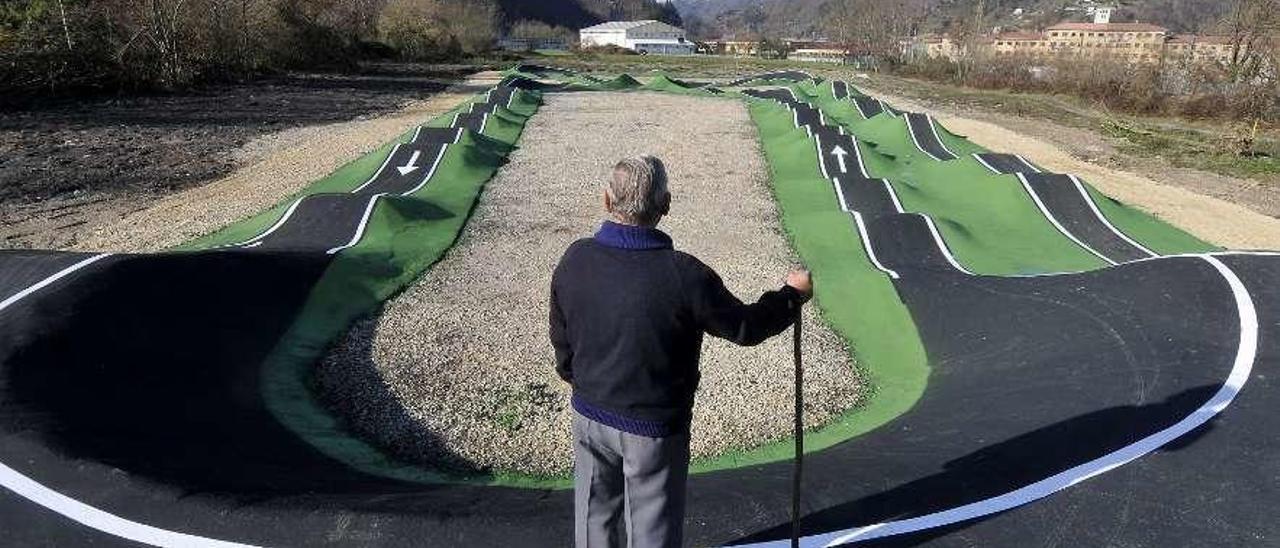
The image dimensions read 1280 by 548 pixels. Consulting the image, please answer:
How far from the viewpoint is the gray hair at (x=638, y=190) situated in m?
2.56

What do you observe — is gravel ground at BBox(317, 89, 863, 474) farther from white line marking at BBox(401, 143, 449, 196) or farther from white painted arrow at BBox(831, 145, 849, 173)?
white painted arrow at BBox(831, 145, 849, 173)

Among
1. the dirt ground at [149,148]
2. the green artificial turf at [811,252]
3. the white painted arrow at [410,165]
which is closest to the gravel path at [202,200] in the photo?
the dirt ground at [149,148]

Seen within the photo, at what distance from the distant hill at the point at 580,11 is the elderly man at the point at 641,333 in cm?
12761

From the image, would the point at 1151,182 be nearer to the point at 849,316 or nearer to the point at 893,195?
the point at 893,195

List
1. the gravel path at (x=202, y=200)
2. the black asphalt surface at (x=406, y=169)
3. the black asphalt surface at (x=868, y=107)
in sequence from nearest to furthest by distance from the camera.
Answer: the gravel path at (x=202, y=200) < the black asphalt surface at (x=406, y=169) < the black asphalt surface at (x=868, y=107)

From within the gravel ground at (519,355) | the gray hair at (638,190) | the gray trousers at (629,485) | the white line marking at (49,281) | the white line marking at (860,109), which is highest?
the gray hair at (638,190)

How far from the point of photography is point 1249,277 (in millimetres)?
6305

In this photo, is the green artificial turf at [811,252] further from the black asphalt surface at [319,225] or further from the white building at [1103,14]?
the white building at [1103,14]

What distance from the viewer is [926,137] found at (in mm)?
18781

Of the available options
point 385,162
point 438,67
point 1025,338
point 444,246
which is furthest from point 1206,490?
point 438,67

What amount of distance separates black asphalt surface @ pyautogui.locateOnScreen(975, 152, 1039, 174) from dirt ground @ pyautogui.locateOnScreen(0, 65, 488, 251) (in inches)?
488

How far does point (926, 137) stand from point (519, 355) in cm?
1443

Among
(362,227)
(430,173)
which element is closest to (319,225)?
(362,227)

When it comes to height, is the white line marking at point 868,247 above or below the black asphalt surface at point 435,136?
below
